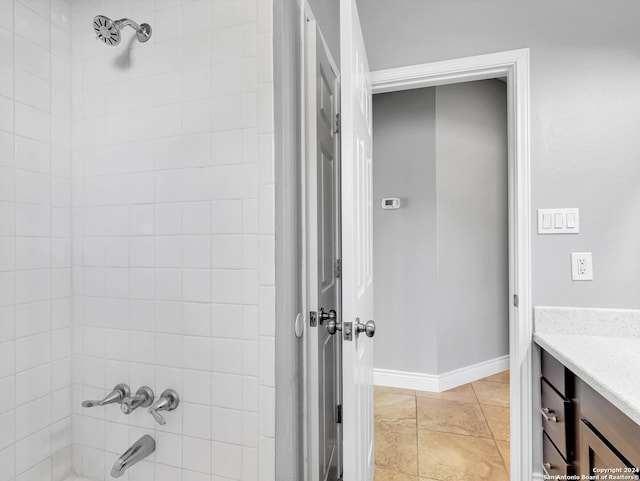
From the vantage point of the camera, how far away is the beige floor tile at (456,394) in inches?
108

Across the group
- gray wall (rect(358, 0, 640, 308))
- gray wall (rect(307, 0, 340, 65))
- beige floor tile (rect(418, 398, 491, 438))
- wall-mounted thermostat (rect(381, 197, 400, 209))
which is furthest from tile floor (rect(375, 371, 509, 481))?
gray wall (rect(307, 0, 340, 65))

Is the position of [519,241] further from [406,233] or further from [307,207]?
[406,233]

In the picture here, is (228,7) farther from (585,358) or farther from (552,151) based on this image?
(585,358)

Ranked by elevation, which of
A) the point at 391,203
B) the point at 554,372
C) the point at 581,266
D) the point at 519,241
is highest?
the point at 391,203

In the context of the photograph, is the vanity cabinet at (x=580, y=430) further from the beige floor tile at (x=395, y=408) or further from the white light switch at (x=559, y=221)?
the beige floor tile at (x=395, y=408)

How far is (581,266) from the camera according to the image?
159cm

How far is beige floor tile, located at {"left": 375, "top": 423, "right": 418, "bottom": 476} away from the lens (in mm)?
1930

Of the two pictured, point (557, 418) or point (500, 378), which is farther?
point (500, 378)

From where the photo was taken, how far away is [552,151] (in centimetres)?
163

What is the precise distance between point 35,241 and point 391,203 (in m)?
2.35

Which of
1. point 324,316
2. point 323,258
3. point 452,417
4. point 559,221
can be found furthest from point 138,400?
point 452,417


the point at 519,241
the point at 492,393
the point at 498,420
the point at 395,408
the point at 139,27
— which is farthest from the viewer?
the point at 492,393

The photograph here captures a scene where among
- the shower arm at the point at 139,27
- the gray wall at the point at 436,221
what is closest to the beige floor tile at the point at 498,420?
the gray wall at the point at 436,221

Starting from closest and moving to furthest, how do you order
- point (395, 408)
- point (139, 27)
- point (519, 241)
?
point (139, 27) < point (519, 241) < point (395, 408)
